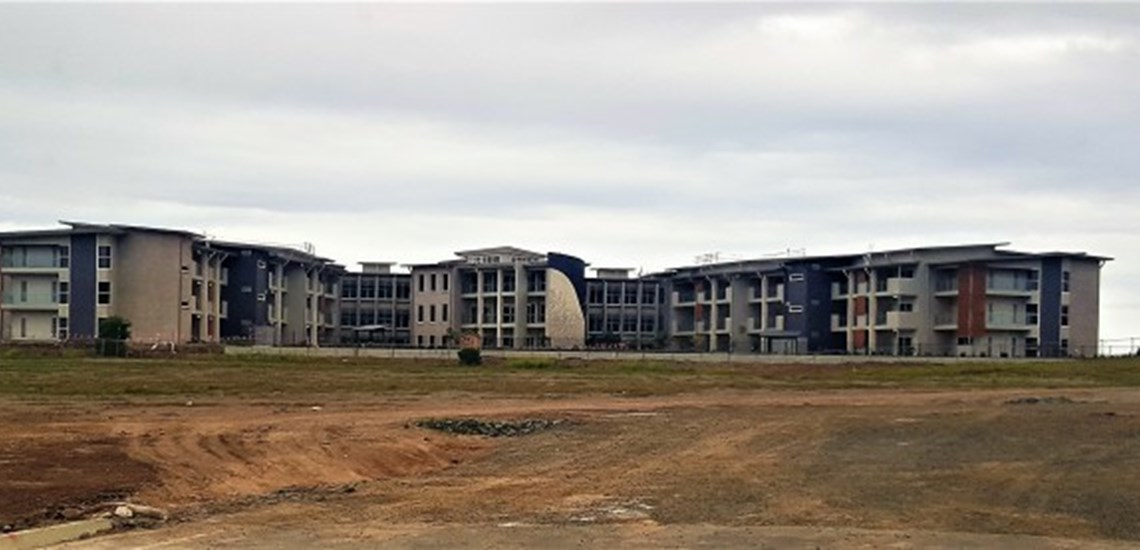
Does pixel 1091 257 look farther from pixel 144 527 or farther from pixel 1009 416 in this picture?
pixel 144 527

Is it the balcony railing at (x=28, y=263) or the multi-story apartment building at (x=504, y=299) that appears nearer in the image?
the balcony railing at (x=28, y=263)

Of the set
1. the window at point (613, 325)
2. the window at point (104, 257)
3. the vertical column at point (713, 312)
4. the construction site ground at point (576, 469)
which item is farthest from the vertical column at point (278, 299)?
the construction site ground at point (576, 469)

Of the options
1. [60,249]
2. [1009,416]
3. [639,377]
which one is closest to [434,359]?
[639,377]

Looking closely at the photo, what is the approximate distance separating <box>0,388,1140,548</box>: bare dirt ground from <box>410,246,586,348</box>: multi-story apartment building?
87377 millimetres

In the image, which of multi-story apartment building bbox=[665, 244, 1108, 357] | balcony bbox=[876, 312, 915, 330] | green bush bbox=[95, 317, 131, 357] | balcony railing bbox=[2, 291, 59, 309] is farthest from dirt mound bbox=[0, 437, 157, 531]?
balcony bbox=[876, 312, 915, 330]

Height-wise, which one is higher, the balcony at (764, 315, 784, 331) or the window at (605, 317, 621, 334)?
the balcony at (764, 315, 784, 331)

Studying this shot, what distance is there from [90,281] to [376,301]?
47.2 metres

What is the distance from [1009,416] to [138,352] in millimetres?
57514

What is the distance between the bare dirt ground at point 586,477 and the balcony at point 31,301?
211ft

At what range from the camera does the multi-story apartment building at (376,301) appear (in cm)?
14175

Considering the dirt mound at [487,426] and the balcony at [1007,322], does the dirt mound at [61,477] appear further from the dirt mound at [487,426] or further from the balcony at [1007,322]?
the balcony at [1007,322]

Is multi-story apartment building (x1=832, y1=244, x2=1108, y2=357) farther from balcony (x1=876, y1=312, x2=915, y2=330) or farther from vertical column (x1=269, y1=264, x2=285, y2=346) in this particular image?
vertical column (x1=269, y1=264, x2=285, y2=346)

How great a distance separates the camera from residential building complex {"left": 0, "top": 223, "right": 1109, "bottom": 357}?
98812 millimetres

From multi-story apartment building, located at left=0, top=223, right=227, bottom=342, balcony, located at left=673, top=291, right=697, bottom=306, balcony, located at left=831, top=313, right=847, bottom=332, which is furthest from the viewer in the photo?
balcony, located at left=673, top=291, right=697, bottom=306
